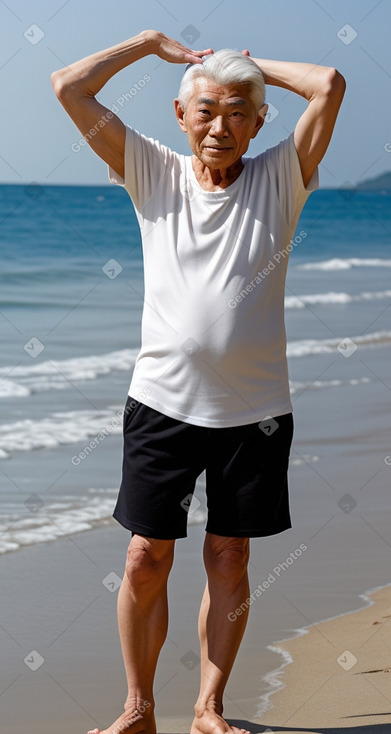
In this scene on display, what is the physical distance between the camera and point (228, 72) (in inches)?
108

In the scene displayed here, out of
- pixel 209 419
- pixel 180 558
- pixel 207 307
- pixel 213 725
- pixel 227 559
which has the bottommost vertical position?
pixel 180 558

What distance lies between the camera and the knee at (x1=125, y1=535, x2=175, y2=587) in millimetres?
2840

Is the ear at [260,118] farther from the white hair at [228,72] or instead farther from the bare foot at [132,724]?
the bare foot at [132,724]

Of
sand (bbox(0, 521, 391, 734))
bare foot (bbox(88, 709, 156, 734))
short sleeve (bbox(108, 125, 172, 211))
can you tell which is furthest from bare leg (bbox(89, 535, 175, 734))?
short sleeve (bbox(108, 125, 172, 211))

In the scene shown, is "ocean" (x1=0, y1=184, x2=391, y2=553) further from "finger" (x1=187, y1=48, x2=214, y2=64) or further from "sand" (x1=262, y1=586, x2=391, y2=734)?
"finger" (x1=187, y1=48, x2=214, y2=64)

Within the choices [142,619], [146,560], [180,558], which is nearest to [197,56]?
[146,560]

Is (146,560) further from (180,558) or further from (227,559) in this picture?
(180,558)

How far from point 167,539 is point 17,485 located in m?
2.97

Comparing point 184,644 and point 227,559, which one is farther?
point 184,644

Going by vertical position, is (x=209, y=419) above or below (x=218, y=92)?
below

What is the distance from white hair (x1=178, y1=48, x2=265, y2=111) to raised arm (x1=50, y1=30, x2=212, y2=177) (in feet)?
0.15

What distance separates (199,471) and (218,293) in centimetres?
46

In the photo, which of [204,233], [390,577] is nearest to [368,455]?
[390,577]

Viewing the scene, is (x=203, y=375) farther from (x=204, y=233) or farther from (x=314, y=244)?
(x=314, y=244)
